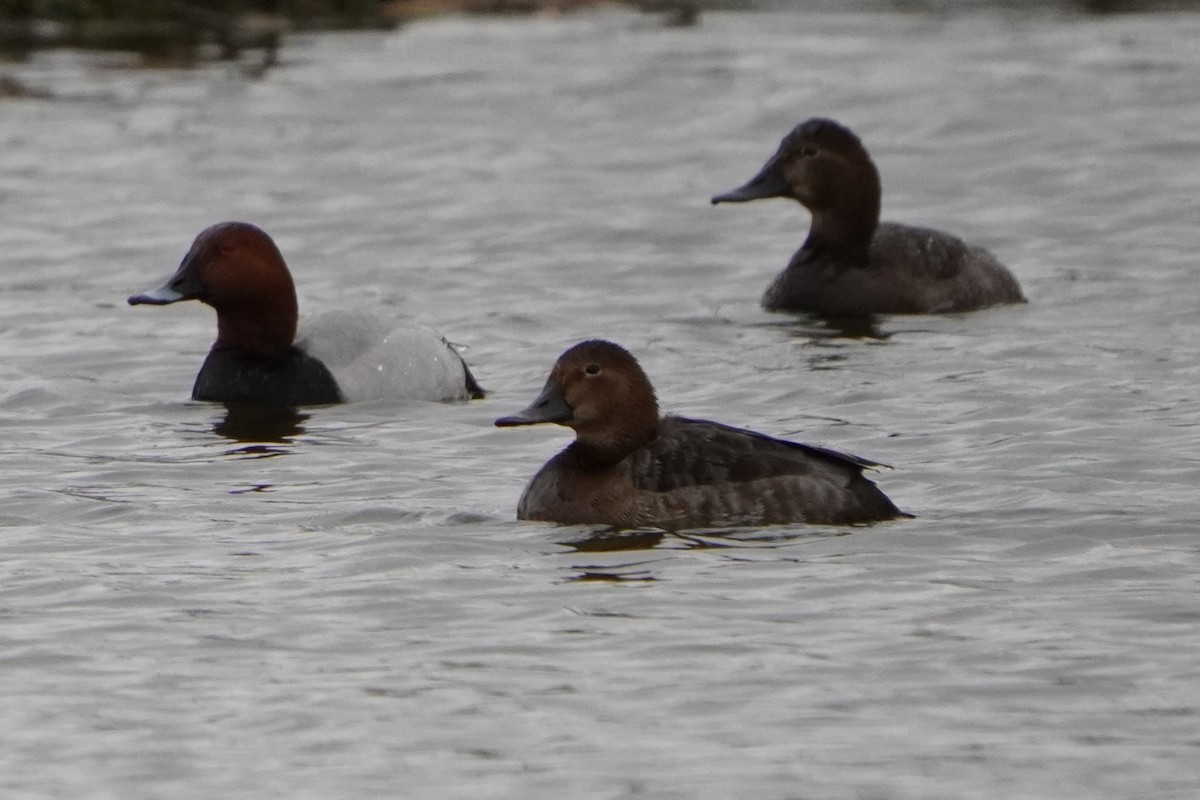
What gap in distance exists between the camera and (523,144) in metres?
19.5

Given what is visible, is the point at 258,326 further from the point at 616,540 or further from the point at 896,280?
the point at 896,280

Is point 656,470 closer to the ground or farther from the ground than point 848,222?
closer to the ground

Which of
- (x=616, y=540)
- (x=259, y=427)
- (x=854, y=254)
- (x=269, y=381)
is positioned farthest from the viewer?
(x=854, y=254)

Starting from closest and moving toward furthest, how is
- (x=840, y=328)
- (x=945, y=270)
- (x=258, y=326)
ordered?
(x=258, y=326) → (x=840, y=328) → (x=945, y=270)

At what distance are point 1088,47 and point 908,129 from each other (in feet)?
11.1

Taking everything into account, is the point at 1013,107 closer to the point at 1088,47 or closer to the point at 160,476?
the point at 1088,47

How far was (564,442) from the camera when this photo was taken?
A: 10.3 m

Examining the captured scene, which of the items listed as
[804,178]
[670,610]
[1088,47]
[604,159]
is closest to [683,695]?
[670,610]

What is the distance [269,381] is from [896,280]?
3.94 metres

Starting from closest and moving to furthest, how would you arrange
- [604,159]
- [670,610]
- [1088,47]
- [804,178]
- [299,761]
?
[299,761], [670,610], [804,178], [604,159], [1088,47]

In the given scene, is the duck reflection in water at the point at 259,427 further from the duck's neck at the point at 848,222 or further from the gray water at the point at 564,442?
the duck's neck at the point at 848,222

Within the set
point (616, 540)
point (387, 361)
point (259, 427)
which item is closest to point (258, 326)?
point (387, 361)

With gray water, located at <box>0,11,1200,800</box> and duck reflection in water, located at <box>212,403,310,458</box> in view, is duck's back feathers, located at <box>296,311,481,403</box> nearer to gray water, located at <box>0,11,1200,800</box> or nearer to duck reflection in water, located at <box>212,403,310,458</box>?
gray water, located at <box>0,11,1200,800</box>

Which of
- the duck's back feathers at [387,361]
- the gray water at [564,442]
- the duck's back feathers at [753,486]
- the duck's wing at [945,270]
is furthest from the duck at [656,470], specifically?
the duck's wing at [945,270]
